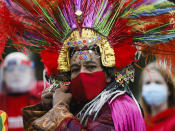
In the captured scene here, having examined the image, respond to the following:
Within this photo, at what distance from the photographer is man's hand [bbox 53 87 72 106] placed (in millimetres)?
3225

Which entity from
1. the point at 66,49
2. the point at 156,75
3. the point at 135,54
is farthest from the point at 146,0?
the point at 156,75

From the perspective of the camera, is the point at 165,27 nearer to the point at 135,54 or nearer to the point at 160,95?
the point at 135,54

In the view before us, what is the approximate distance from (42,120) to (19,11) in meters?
1.29

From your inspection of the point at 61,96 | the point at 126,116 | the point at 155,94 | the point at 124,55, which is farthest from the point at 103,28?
the point at 155,94

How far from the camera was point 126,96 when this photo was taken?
3289mm

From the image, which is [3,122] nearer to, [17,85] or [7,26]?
[7,26]

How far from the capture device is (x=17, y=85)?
7.48 m

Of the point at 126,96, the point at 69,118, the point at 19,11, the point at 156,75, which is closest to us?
the point at 69,118

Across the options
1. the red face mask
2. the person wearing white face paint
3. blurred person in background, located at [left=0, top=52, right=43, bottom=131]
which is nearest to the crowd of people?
the red face mask

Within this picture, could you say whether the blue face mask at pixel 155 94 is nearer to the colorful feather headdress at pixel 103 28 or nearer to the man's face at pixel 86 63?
the colorful feather headdress at pixel 103 28

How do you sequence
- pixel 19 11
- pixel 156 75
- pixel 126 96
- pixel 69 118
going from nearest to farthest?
pixel 69 118 → pixel 126 96 → pixel 19 11 → pixel 156 75

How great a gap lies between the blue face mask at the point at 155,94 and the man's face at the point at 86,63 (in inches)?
108

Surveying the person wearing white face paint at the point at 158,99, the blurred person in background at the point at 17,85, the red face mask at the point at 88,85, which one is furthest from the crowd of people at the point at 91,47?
the blurred person in background at the point at 17,85

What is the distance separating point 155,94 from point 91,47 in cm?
299
